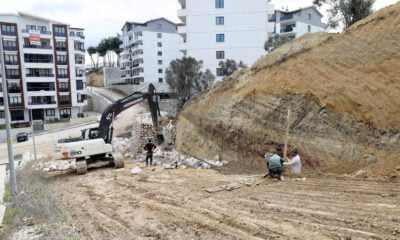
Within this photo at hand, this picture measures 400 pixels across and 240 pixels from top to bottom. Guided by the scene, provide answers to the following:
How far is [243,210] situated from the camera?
372 inches

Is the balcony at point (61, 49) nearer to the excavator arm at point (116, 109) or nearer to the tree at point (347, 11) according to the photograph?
the excavator arm at point (116, 109)

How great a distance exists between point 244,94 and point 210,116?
306 centimetres

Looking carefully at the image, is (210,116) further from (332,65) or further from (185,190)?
(185,190)

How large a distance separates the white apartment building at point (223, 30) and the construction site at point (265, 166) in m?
25.7

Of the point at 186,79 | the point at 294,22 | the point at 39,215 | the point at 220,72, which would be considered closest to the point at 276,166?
the point at 39,215

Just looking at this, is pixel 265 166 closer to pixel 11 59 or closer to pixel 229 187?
pixel 229 187

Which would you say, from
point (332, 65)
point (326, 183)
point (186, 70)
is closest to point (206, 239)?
point (326, 183)

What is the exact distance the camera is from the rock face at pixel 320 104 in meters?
15.2

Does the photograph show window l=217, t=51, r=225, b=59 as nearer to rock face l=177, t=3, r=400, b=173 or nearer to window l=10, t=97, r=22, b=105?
rock face l=177, t=3, r=400, b=173

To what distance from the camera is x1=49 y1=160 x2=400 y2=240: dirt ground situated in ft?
25.5

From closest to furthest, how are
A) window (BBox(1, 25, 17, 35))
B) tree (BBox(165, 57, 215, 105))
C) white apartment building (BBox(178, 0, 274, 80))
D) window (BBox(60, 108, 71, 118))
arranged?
tree (BBox(165, 57, 215, 105))
white apartment building (BBox(178, 0, 274, 80))
window (BBox(1, 25, 17, 35))
window (BBox(60, 108, 71, 118))

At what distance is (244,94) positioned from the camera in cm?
2130

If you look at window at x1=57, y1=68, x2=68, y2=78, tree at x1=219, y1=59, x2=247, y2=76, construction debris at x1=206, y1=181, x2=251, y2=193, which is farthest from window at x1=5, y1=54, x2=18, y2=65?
construction debris at x1=206, y1=181, x2=251, y2=193

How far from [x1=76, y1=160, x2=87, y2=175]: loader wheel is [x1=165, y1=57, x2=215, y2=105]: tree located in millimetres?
25438
